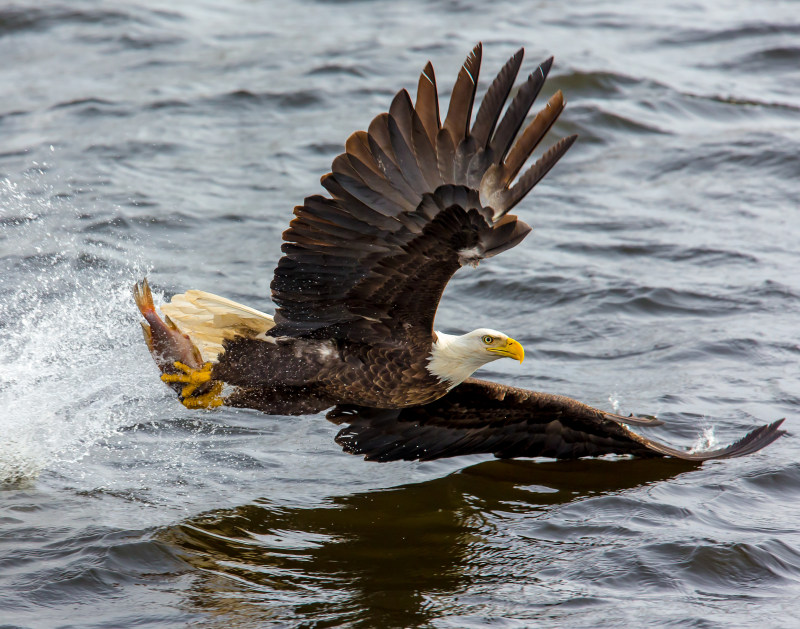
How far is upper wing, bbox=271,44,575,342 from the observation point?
4031 millimetres

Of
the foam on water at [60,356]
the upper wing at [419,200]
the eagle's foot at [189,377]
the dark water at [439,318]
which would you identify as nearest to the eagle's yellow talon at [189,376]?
the eagle's foot at [189,377]

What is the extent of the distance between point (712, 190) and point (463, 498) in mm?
5348

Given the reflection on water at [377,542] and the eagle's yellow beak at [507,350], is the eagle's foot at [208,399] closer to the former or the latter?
the reflection on water at [377,542]

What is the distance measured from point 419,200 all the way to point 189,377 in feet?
5.53

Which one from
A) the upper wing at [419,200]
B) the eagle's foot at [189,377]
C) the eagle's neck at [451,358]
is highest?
the upper wing at [419,200]

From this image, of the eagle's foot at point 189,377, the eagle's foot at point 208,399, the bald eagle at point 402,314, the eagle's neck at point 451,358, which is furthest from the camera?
the eagle's foot at point 208,399

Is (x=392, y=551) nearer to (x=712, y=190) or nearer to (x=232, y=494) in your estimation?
(x=232, y=494)

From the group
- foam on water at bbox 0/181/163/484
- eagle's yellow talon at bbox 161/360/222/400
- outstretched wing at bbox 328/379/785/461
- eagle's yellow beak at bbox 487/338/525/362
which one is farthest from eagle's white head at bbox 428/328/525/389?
foam on water at bbox 0/181/163/484

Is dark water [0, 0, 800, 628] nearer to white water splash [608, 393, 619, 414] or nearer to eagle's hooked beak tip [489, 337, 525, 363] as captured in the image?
white water splash [608, 393, 619, 414]

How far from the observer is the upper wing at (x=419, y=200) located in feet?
13.2

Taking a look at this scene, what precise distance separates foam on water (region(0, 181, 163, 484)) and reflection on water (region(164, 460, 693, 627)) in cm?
112

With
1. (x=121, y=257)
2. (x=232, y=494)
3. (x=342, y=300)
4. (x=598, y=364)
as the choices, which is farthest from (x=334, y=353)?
(x=121, y=257)

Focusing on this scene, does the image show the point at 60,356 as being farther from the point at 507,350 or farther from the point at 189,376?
the point at 507,350

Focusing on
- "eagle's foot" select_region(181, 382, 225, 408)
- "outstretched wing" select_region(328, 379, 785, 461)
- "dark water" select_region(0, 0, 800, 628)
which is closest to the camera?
"dark water" select_region(0, 0, 800, 628)
